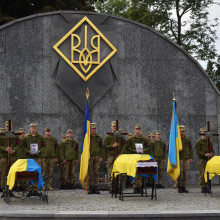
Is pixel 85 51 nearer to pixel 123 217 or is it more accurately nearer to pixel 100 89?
pixel 100 89

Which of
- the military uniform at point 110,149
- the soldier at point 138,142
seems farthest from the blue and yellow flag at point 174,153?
the military uniform at point 110,149

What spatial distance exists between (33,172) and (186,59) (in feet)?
27.3

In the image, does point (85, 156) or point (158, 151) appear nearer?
point (85, 156)

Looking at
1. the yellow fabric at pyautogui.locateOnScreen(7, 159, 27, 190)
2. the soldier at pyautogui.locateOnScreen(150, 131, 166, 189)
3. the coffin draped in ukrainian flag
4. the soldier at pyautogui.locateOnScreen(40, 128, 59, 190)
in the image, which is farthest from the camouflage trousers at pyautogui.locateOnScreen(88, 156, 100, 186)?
the yellow fabric at pyautogui.locateOnScreen(7, 159, 27, 190)

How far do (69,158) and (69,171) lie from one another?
50cm

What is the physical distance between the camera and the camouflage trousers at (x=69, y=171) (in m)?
14.9

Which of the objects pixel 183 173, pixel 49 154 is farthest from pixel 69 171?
pixel 183 173

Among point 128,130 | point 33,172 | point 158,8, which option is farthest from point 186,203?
point 158,8

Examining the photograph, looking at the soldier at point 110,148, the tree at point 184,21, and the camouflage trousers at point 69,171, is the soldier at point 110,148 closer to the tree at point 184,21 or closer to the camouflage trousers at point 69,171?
the camouflage trousers at point 69,171

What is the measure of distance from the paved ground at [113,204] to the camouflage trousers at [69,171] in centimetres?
247

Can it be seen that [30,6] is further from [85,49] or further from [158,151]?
[158,151]

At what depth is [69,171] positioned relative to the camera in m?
15.0

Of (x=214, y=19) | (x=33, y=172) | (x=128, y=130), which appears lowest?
(x=33, y=172)

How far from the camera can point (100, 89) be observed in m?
16.2
